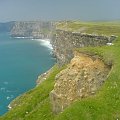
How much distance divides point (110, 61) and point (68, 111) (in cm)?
1000

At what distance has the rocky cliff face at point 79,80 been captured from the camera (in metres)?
31.0

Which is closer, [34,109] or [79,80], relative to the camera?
[79,80]

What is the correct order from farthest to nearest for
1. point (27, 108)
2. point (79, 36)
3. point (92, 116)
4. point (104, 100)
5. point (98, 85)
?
point (79, 36) → point (27, 108) → point (98, 85) → point (104, 100) → point (92, 116)

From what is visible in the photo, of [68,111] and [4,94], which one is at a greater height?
[68,111]

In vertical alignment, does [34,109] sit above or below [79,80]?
below

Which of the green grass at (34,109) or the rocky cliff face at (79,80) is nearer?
the rocky cliff face at (79,80)

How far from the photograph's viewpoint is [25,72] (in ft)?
615

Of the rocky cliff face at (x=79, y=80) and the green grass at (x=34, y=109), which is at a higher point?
the rocky cliff face at (x=79, y=80)

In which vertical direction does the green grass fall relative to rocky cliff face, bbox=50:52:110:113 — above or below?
below

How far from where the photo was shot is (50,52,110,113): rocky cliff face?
31.0 meters

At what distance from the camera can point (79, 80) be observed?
102 feet

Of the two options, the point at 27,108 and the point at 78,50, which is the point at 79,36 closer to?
the point at 27,108

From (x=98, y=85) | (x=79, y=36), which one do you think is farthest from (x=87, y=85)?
(x=79, y=36)

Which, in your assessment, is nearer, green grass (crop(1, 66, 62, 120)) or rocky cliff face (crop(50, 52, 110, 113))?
rocky cliff face (crop(50, 52, 110, 113))
